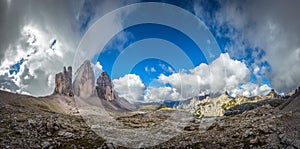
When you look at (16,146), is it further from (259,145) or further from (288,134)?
(288,134)

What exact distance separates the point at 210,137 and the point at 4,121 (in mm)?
48276

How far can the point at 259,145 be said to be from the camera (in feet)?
130

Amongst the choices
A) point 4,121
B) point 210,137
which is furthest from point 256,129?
point 4,121

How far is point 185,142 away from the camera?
152 feet

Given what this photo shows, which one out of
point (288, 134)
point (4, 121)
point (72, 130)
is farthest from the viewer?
point (72, 130)

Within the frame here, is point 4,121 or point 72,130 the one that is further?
point 72,130

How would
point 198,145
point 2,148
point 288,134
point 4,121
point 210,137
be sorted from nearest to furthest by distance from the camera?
point 2,148, point 288,134, point 198,145, point 210,137, point 4,121

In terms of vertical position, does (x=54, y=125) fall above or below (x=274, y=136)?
above

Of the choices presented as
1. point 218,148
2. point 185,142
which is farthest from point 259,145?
point 185,142

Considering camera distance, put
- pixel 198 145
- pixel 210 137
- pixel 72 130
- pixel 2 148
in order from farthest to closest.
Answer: pixel 72 130
pixel 210 137
pixel 198 145
pixel 2 148

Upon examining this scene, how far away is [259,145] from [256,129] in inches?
291

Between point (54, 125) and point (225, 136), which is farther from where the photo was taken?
point (54, 125)

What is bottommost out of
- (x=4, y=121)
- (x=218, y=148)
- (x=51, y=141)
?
(x=218, y=148)

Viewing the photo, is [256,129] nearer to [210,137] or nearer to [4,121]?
[210,137]
